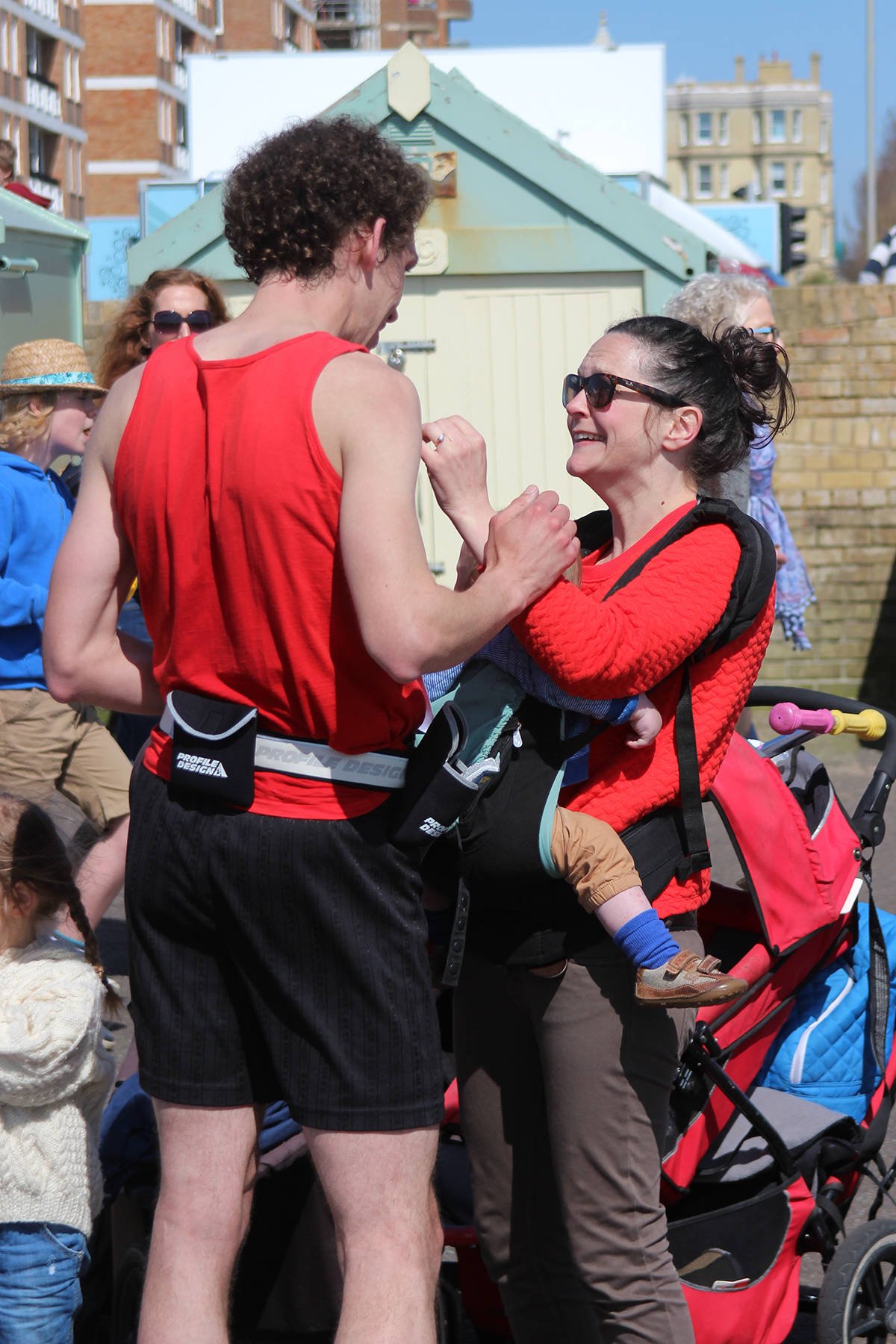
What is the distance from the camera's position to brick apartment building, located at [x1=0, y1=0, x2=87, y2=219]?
54.2 meters

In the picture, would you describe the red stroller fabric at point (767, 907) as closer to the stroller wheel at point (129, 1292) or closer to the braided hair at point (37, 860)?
the stroller wheel at point (129, 1292)

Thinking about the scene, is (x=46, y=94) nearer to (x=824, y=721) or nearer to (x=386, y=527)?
(x=824, y=721)

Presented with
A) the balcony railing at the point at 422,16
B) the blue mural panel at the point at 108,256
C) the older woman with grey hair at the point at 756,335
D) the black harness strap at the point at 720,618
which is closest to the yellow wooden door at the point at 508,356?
the older woman with grey hair at the point at 756,335

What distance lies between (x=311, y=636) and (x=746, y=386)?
97 centimetres

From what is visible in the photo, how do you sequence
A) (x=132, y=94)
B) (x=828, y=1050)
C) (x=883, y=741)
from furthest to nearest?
(x=132, y=94) → (x=883, y=741) → (x=828, y=1050)

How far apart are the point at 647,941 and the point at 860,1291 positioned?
1054 mm

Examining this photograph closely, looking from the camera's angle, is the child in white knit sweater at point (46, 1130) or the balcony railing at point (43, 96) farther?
the balcony railing at point (43, 96)

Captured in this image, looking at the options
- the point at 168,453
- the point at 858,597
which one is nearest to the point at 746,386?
the point at 168,453

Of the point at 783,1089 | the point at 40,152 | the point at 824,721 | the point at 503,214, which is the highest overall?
the point at 40,152

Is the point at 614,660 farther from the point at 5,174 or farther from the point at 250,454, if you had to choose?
the point at 5,174

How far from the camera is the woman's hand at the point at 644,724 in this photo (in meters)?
2.30

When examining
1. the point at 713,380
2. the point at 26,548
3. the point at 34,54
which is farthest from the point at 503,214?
the point at 34,54

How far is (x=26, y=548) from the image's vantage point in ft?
15.0

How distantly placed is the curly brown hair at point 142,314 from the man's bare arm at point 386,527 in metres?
2.81
